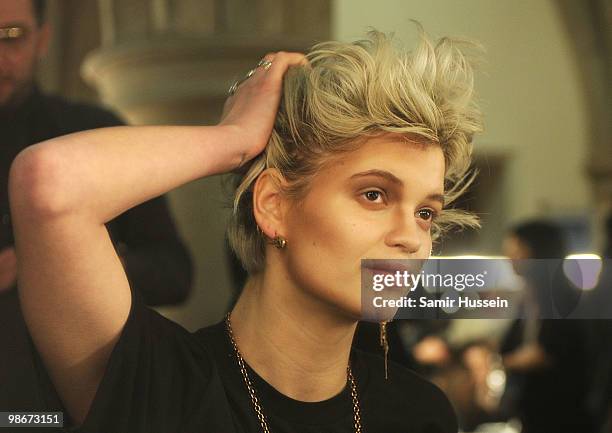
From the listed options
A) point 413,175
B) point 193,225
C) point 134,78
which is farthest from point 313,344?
point 134,78

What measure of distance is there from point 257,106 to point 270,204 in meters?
0.10

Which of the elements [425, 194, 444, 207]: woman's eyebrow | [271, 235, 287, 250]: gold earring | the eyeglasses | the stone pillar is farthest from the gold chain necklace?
the eyeglasses

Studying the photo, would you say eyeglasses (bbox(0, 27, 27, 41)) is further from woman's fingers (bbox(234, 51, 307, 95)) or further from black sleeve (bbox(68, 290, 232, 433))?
black sleeve (bbox(68, 290, 232, 433))

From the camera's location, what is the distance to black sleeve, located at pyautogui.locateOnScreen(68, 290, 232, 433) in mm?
821

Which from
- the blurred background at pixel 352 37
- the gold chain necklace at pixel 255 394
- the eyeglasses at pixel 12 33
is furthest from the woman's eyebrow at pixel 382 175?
the eyeglasses at pixel 12 33

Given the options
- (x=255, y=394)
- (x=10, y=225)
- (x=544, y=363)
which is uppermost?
(x=10, y=225)

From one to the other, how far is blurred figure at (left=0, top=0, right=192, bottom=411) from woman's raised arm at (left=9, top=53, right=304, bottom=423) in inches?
7.7

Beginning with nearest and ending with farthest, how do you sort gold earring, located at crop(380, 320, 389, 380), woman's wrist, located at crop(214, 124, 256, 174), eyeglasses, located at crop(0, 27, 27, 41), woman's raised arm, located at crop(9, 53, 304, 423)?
woman's raised arm, located at crop(9, 53, 304, 423)
woman's wrist, located at crop(214, 124, 256, 174)
gold earring, located at crop(380, 320, 389, 380)
eyeglasses, located at crop(0, 27, 27, 41)

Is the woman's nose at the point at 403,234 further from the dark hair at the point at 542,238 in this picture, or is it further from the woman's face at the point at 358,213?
the dark hair at the point at 542,238

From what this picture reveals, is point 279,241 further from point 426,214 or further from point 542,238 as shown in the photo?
point 542,238

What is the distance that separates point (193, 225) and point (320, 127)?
0.48 meters

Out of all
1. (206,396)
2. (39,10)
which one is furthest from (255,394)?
(39,10)

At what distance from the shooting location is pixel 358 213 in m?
0.87

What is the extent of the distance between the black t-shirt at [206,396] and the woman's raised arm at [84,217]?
0.09ft
